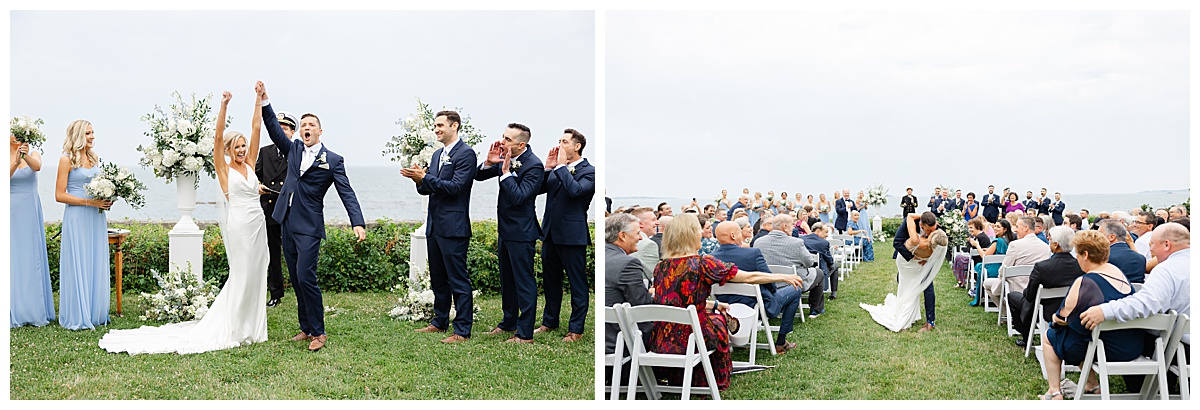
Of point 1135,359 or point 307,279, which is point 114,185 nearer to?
point 307,279

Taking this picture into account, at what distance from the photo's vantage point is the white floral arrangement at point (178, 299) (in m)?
5.86

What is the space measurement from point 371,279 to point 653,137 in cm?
321

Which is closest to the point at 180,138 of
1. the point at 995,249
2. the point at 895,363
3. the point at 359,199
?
the point at 895,363

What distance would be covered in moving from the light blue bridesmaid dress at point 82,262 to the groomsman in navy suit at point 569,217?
2.89 meters

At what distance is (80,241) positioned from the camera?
5555mm

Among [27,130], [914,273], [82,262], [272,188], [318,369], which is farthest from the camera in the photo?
Answer: [914,273]

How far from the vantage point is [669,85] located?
23.4 ft

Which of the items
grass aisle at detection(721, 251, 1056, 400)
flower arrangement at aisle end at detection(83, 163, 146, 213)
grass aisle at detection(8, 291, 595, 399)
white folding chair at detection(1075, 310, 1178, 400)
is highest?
flower arrangement at aisle end at detection(83, 163, 146, 213)

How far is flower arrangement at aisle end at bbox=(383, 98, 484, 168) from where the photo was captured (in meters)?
5.78

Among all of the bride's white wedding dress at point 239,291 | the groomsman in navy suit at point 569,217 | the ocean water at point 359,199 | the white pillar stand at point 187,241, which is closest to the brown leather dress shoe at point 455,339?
the groomsman in navy suit at point 569,217

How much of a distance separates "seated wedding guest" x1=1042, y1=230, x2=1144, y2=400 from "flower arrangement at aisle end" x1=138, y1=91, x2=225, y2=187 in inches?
195

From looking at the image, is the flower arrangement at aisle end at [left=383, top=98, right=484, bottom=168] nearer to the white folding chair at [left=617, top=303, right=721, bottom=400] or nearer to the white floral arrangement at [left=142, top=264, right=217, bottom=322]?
the white floral arrangement at [left=142, top=264, right=217, bottom=322]

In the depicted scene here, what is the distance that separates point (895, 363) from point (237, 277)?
3.98m

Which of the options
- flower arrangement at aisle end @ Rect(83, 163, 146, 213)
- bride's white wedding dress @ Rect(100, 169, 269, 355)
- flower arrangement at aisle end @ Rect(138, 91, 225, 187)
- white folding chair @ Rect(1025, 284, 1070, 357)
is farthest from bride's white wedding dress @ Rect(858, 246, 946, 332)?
flower arrangement at aisle end @ Rect(83, 163, 146, 213)
